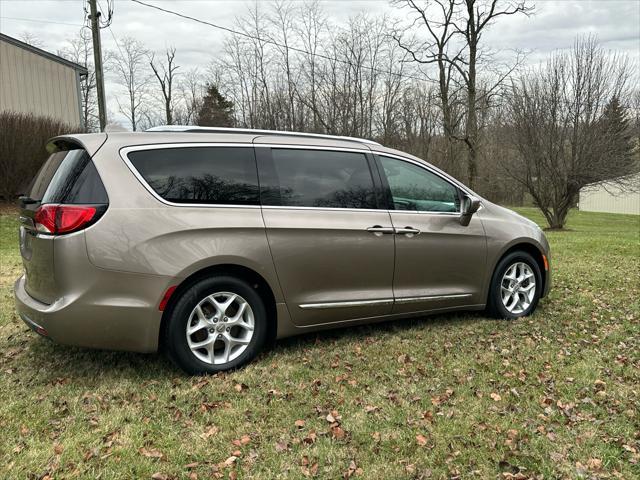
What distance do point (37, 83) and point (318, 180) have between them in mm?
19908

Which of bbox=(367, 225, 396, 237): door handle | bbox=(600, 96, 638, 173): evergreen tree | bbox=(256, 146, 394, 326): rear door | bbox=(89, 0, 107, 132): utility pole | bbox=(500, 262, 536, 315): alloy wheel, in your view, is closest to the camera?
bbox=(256, 146, 394, 326): rear door

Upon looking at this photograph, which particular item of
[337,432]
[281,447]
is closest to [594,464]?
[337,432]

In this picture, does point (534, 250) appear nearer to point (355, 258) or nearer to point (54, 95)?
point (355, 258)

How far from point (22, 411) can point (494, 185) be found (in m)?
26.6

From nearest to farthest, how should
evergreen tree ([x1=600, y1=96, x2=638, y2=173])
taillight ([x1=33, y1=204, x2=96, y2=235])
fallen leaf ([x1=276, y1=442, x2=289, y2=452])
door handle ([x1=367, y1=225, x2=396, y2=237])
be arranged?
fallen leaf ([x1=276, y1=442, x2=289, y2=452])
taillight ([x1=33, y1=204, x2=96, y2=235])
door handle ([x1=367, y1=225, x2=396, y2=237])
evergreen tree ([x1=600, y1=96, x2=638, y2=173])

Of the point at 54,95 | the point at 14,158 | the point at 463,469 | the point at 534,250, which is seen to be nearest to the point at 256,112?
the point at 54,95

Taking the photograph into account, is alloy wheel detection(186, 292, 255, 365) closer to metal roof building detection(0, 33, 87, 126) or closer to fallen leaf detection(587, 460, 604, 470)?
fallen leaf detection(587, 460, 604, 470)

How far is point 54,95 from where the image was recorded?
819 inches

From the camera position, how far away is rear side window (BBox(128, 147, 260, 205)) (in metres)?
3.65

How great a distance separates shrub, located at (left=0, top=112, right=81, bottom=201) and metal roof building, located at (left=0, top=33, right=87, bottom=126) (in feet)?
7.32

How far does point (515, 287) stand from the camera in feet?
17.3

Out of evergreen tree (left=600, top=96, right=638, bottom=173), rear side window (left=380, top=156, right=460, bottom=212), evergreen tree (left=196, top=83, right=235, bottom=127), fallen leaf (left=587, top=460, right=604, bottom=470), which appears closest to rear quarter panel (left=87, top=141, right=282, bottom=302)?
rear side window (left=380, top=156, right=460, bottom=212)

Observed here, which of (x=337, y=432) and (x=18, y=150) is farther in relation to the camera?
(x=18, y=150)

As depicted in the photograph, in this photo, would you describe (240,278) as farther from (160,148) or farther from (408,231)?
(408,231)
